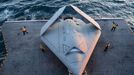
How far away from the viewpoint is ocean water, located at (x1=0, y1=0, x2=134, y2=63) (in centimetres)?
5134

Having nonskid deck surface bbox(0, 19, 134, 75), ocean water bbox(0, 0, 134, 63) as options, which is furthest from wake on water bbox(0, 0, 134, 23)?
nonskid deck surface bbox(0, 19, 134, 75)

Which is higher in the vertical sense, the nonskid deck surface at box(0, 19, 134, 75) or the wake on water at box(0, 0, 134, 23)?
the wake on water at box(0, 0, 134, 23)

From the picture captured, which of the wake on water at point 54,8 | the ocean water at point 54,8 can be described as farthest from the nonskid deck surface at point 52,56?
the wake on water at point 54,8

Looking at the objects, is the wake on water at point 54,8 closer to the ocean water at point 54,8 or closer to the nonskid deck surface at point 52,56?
the ocean water at point 54,8

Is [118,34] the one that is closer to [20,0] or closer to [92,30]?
[92,30]

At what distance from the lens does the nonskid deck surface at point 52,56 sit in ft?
110

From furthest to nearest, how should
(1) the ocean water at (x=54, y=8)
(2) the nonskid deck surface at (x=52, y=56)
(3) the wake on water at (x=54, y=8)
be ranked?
(3) the wake on water at (x=54, y=8)
(1) the ocean water at (x=54, y=8)
(2) the nonskid deck surface at (x=52, y=56)

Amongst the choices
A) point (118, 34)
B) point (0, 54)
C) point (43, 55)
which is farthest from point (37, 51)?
point (118, 34)

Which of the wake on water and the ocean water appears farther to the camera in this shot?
the wake on water

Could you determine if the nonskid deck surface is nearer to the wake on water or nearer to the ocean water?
the ocean water

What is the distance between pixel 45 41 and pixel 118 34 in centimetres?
1377

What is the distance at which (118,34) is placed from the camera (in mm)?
41125

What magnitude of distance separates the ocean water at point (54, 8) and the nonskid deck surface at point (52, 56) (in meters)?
8.46

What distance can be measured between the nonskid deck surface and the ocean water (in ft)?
27.8
